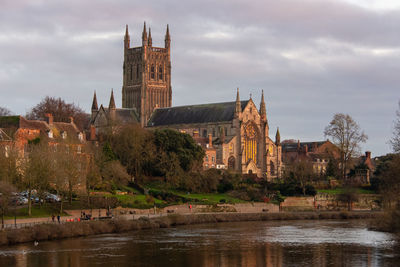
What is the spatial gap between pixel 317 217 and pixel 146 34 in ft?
271

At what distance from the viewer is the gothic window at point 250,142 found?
12050cm

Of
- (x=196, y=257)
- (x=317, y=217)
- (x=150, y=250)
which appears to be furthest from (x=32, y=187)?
(x=317, y=217)

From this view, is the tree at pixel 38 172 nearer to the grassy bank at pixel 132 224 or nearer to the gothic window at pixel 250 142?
the grassy bank at pixel 132 224

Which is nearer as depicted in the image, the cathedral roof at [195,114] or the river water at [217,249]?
the river water at [217,249]

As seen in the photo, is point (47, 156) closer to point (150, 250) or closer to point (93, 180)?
point (93, 180)

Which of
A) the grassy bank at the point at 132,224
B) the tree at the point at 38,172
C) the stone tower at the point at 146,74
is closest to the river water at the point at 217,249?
the grassy bank at the point at 132,224

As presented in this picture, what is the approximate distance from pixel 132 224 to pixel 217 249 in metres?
14.6

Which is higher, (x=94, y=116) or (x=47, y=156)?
(x=94, y=116)

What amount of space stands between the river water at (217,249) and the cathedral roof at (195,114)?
58.2m

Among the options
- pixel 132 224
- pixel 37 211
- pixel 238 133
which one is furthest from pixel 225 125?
pixel 37 211

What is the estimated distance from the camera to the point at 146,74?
149m

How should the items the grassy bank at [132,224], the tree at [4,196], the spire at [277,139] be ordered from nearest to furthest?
1. the grassy bank at [132,224]
2. the tree at [4,196]
3. the spire at [277,139]

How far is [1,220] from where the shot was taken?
54750 mm

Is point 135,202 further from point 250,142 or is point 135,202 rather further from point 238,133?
point 250,142
